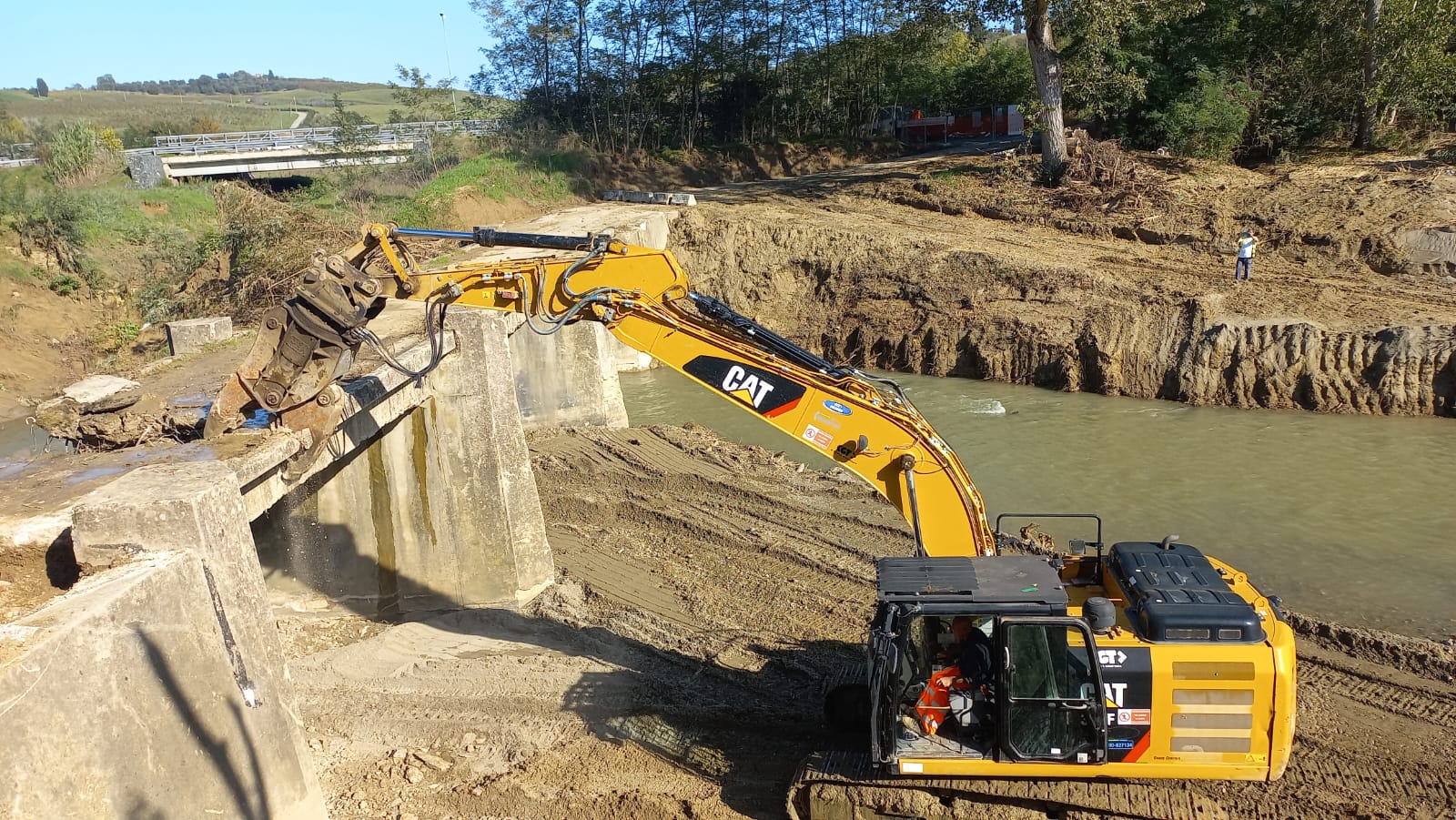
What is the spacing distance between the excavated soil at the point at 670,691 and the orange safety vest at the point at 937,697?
0.62 meters

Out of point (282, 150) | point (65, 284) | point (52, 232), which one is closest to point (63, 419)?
point (65, 284)

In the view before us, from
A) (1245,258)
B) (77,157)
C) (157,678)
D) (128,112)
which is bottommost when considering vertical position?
(157,678)

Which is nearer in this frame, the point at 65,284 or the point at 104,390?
the point at 104,390

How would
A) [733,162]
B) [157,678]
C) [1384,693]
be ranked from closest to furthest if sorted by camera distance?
[157,678]
[1384,693]
[733,162]

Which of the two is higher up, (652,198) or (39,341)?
(652,198)

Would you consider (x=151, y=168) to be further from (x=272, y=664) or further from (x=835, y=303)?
(x=272, y=664)

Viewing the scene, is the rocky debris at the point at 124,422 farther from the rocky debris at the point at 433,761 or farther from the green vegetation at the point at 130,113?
the green vegetation at the point at 130,113

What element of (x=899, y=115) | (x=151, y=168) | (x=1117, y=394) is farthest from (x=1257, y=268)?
(x=151, y=168)

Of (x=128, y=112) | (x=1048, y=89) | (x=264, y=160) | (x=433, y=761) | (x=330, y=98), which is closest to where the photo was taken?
(x=433, y=761)

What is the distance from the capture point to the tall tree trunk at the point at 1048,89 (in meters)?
25.8

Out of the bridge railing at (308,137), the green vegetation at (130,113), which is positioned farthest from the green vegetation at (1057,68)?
the green vegetation at (130,113)

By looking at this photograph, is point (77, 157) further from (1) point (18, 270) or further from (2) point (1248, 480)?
(2) point (1248, 480)

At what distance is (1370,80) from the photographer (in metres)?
25.3

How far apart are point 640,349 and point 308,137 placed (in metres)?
38.5
